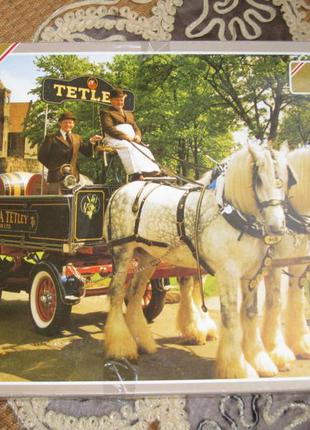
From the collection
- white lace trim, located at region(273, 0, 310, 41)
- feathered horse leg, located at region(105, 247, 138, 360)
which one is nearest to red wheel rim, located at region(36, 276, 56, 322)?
feathered horse leg, located at region(105, 247, 138, 360)

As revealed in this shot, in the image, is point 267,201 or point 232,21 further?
point 232,21

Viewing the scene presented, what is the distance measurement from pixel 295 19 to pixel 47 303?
1.70 m

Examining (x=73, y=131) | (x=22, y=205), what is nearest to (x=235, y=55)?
(x=73, y=131)

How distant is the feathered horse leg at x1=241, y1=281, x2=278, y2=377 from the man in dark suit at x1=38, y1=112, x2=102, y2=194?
2.97 feet

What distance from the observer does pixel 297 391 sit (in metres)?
1.87

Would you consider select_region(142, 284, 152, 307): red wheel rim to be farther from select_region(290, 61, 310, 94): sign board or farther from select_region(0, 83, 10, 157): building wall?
select_region(290, 61, 310, 94): sign board

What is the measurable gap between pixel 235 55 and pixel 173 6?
14.3 inches

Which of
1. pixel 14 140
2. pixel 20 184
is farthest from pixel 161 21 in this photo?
pixel 20 184

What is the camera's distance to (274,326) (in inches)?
73.2

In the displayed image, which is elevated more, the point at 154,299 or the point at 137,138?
the point at 137,138

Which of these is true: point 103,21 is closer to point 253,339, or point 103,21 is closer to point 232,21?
point 232,21

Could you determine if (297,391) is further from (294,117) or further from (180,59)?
(180,59)

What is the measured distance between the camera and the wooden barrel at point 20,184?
1.89 m

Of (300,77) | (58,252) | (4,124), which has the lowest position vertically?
(58,252)
